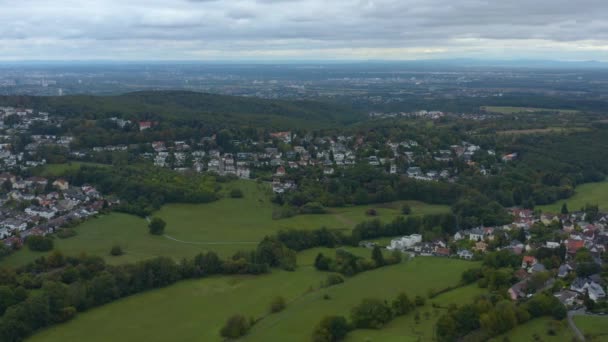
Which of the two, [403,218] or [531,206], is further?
[531,206]

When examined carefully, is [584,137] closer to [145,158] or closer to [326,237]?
[326,237]

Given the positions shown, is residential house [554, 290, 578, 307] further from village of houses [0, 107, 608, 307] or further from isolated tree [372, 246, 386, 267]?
isolated tree [372, 246, 386, 267]

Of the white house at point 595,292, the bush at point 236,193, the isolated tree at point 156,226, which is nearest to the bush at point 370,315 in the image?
the white house at point 595,292

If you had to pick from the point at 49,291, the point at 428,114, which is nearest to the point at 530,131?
the point at 428,114

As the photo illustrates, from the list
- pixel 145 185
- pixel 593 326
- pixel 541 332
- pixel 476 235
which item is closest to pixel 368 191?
pixel 476 235

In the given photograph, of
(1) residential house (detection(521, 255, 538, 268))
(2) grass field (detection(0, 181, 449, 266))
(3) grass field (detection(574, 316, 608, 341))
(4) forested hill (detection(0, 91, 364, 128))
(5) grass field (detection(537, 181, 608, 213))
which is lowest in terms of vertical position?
(5) grass field (detection(537, 181, 608, 213))

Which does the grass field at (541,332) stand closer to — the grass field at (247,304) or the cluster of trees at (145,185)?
the grass field at (247,304)

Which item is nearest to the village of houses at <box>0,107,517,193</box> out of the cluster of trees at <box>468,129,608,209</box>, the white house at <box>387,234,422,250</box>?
the cluster of trees at <box>468,129,608,209</box>
